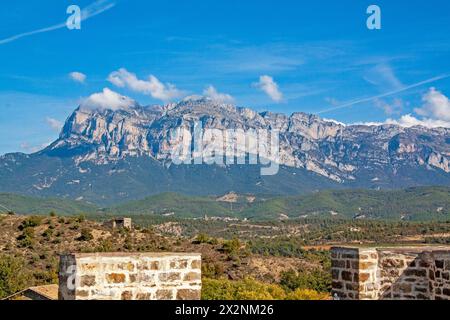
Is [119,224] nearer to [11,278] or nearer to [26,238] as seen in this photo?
[26,238]

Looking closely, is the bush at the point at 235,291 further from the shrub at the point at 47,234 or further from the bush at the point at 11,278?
the shrub at the point at 47,234

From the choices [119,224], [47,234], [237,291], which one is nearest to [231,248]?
[119,224]

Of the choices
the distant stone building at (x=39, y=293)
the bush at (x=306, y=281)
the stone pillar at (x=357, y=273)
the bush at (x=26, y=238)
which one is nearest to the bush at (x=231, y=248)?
the bush at (x=306, y=281)

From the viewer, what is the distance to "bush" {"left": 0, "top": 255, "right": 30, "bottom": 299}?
44.5 m

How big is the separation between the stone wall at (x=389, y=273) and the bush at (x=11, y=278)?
3612cm

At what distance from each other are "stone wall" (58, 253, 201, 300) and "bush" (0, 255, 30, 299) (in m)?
37.2

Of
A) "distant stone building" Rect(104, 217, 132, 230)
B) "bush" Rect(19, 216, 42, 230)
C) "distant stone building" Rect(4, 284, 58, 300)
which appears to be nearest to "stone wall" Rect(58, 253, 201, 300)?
"distant stone building" Rect(4, 284, 58, 300)

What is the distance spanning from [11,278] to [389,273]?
37.8 metres

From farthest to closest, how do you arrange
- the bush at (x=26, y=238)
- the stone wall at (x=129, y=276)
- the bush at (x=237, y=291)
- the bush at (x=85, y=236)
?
the bush at (x=85, y=236) < the bush at (x=26, y=238) < the bush at (x=237, y=291) < the stone wall at (x=129, y=276)

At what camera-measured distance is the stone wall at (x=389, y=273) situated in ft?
38.8

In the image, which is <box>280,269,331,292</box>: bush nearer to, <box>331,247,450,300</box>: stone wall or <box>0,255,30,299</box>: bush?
<box>0,255,30,299</box>: bush

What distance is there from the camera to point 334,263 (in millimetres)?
12477

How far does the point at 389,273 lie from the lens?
12062 millimetres
